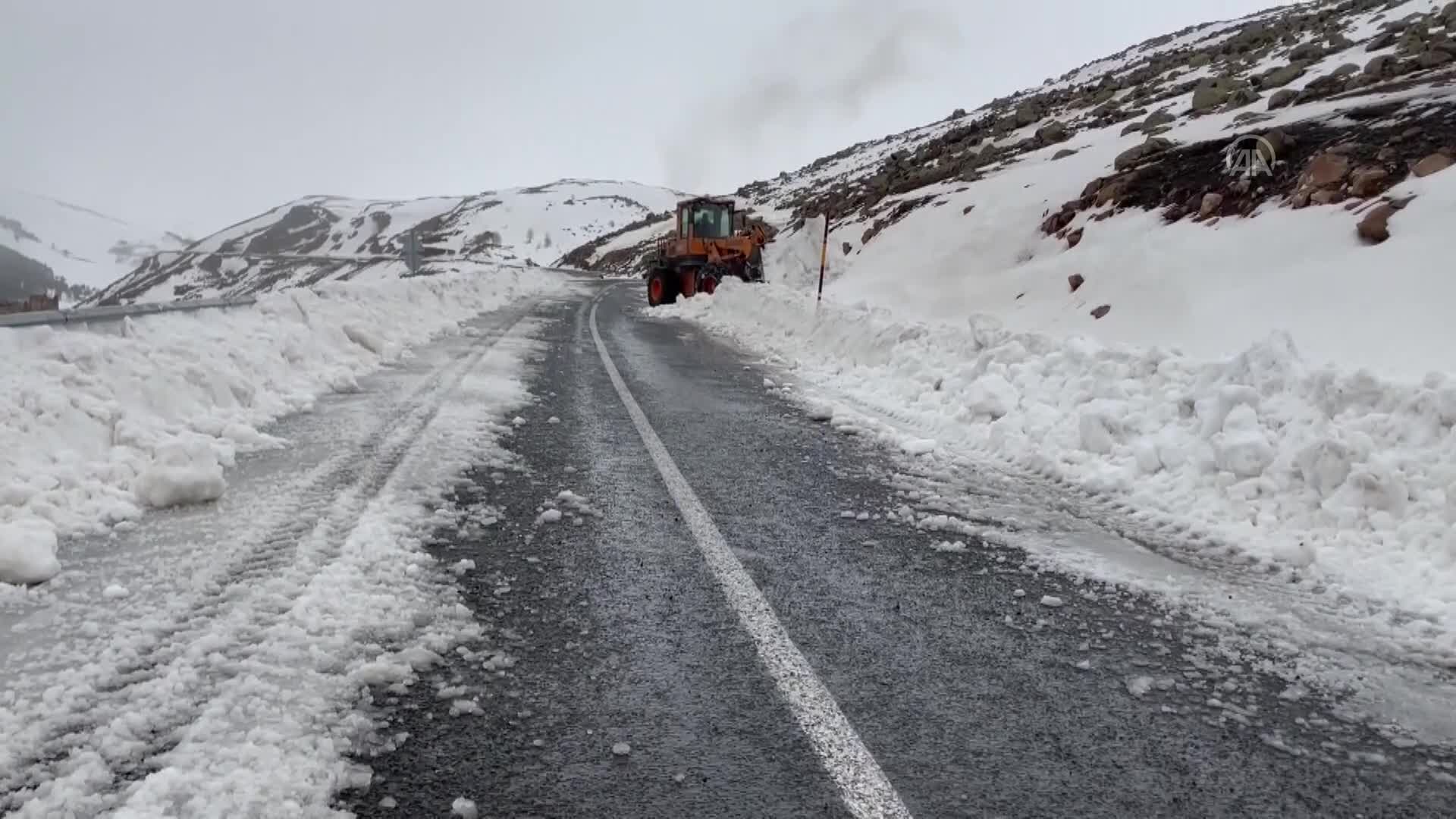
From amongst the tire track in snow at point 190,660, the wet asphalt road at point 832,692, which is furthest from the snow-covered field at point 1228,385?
the tire track in snow at point 190,660

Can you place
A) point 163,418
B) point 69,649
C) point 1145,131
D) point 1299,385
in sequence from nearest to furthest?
point 69,649
point 1299,385
point 163,418
point 1145,131

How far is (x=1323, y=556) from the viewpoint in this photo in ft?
14.4

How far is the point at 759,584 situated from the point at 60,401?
446cm

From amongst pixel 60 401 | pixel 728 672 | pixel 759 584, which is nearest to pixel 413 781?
pixel 728 672

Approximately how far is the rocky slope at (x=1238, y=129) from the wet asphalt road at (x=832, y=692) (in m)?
9.14

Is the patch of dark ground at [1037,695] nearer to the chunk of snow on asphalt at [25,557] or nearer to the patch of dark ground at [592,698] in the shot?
the patch of dark ground at [592,698]

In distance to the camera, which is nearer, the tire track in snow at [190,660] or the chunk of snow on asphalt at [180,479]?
the tire track in snow at [190,660]

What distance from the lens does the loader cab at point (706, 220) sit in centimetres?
2655

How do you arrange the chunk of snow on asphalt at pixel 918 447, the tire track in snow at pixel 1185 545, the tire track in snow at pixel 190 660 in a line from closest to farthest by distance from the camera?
the tire track in snow at pixel 190 660, the tire track in snow at pixel 1185 545, the chunk of snow on asphalt at pixel 918 447

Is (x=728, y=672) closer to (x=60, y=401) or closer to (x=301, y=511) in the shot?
(x=301, y=511)

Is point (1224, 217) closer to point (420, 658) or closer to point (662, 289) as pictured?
point (420, 658)

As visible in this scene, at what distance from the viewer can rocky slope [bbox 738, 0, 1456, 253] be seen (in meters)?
11.8

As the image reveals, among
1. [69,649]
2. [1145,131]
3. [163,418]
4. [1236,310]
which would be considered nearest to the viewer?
[69,649]

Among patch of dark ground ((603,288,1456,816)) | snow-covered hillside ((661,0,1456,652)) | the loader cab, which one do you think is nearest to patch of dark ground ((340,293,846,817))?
patch of dark ground ((603,288,1456,816))
